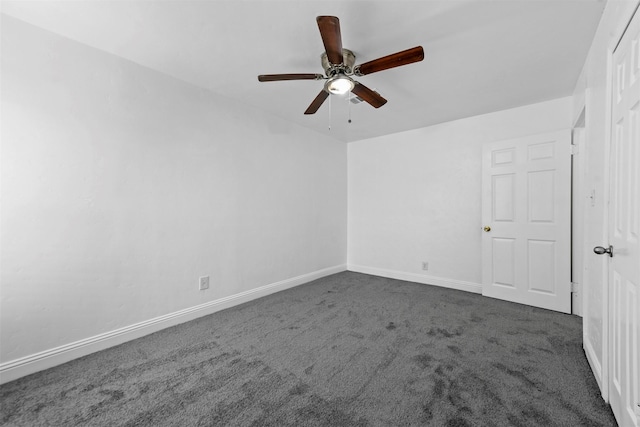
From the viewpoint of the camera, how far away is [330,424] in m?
1.35

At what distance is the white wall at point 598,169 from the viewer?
1.47 metres

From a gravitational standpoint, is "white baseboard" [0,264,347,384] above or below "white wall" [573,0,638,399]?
below

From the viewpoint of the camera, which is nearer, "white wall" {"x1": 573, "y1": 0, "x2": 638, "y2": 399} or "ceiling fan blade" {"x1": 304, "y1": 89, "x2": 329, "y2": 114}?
"white wall" {"x1": 573, "y1": 0, "x2": 638, "y2": 399}

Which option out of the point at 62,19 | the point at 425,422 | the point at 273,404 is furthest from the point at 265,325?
the point at 62,19

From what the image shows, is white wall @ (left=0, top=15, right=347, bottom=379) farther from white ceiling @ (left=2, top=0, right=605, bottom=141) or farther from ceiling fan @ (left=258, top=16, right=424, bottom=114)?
ceiling fan @ (left=258, top=16, right=424, bottom=114)

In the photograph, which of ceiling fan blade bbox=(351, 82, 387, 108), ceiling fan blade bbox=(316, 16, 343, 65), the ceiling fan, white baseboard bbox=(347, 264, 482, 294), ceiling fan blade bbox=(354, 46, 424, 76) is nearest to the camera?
ceiling fan blade bbox=(316, 16, 343, 65)

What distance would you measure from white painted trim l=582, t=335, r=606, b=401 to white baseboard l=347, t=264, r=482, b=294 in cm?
147

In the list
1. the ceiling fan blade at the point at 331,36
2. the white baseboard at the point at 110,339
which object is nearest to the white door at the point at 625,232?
the ceiling fan blade at the point at 331,36

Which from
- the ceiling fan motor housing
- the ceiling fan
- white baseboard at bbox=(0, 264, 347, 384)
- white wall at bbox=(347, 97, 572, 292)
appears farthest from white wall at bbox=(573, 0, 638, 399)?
white baseboard at bbox=(0, 264, 347, 384)

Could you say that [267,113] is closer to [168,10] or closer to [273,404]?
[168,10]

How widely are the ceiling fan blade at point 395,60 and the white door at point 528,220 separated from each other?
7.58 ft

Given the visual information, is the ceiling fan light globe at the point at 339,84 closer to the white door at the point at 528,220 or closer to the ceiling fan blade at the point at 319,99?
the ceiling fan blade at the point at 319,99

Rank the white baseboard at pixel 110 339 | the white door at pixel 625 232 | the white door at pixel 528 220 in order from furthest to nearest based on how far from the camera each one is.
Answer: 1. the white door at pixel 528 220
2. the white baseboard at pixel 110 339
3. the white door at pixel 625 232

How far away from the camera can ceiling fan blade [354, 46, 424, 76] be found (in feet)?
5.09
